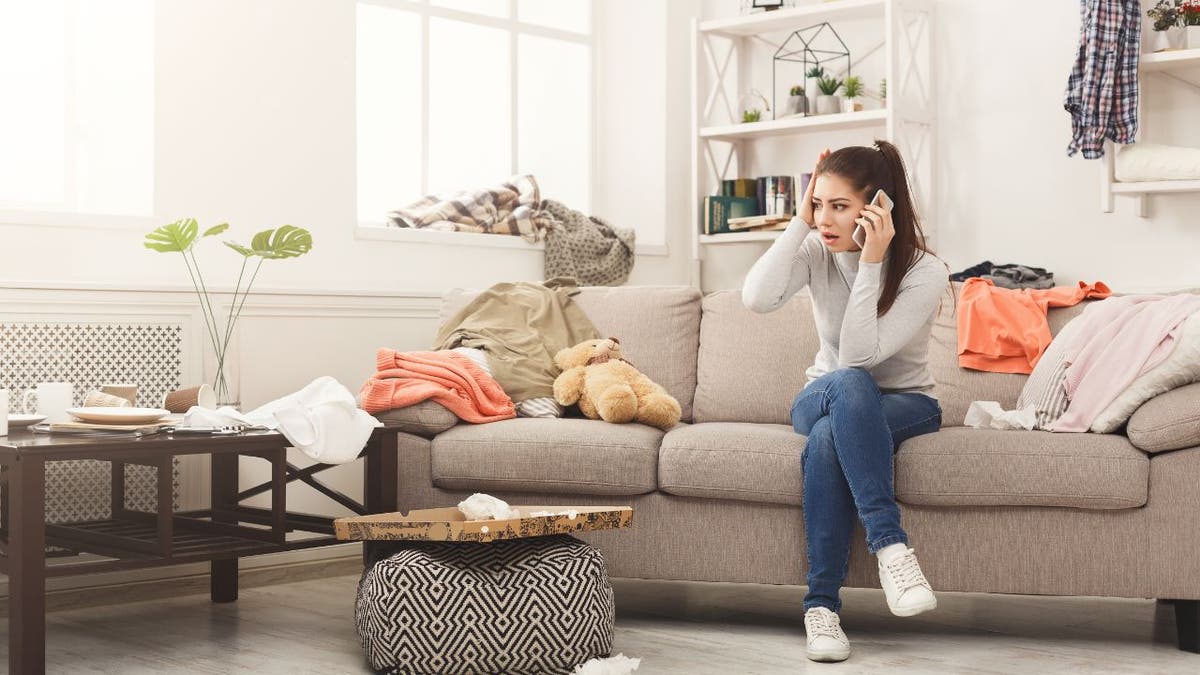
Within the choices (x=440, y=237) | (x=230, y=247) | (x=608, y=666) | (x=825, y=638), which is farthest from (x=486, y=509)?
(x=440, y=237)

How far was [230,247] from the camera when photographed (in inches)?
134

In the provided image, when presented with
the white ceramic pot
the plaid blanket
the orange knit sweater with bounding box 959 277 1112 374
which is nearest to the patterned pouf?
the orange knit sweater with bounding box 959 277 1112 374

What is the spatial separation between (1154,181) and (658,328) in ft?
5.11

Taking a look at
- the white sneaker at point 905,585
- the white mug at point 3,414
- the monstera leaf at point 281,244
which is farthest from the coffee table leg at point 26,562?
the white sneaker at point 905,585

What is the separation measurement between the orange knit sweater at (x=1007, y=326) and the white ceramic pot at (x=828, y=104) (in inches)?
54.3

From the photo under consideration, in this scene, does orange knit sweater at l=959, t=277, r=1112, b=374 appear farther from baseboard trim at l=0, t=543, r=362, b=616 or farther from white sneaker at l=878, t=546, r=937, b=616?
baseboard trim at l=0, t=543, r=362, b=616

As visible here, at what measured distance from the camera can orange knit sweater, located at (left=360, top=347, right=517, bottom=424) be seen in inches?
122

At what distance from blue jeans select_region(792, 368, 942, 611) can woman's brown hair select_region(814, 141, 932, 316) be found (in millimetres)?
233

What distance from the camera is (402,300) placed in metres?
3.99

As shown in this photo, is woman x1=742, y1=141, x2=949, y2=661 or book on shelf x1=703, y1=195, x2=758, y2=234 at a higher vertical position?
book on shelf x1=703, y1=195, x2=758, y2=234

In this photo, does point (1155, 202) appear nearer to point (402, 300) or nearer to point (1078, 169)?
point (1078, 169)

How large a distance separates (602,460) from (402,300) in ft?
4.20

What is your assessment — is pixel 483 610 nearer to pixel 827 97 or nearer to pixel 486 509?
pixel 486 509

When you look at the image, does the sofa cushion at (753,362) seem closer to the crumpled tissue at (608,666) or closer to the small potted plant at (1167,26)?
the crumpled tissue at (608,666)
